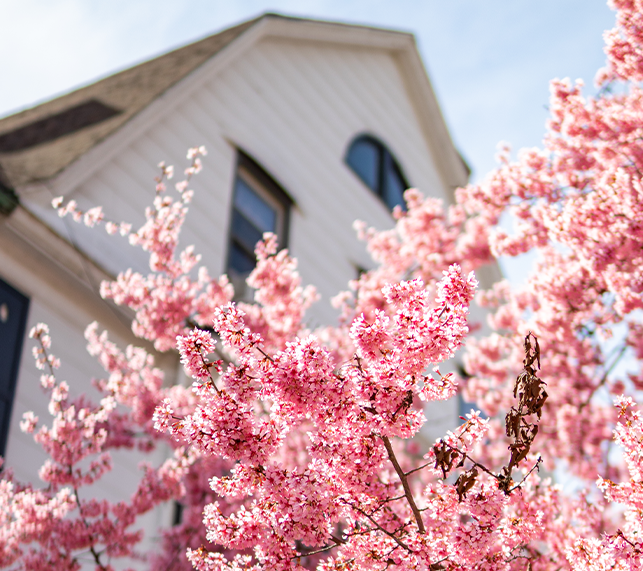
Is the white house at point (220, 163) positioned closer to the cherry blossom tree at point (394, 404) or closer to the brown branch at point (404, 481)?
the cherry blossom tree at point (394, 404)

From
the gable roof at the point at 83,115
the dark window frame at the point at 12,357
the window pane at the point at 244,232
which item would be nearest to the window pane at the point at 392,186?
the gable roof at the point at 83,115

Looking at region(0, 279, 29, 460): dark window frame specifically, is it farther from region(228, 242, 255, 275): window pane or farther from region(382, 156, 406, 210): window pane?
region(382, 156, 406, 210): window pane

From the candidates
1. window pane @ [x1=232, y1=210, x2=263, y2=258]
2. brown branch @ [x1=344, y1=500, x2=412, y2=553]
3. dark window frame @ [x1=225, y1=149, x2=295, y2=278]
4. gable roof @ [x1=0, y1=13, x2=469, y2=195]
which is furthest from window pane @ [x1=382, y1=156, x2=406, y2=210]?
brown branch @ [x1=344, y1=500, x2=412, y2=553]

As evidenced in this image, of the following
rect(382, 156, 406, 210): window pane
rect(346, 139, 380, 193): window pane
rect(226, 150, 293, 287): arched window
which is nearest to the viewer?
rect(226, 150, 293, 287): arched window

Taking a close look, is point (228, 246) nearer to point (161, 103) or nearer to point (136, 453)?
point (161, 103)

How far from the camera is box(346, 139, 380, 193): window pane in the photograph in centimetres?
1409

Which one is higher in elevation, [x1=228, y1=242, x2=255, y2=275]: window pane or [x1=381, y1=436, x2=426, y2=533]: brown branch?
[x1=228, y1=242, x2=255, y2=275]: window pane

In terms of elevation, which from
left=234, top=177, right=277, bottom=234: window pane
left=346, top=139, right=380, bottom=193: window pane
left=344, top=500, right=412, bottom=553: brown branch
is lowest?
left=344, top=500, right=412, bottom=553: brown branch

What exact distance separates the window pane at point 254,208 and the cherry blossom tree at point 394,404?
172cm

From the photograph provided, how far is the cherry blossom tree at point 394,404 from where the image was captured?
3504 millimetres

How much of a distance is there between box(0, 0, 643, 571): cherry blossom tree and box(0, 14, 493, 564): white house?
537 mm

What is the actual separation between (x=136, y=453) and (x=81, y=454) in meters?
1.91

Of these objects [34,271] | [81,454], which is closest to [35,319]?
[34,271]

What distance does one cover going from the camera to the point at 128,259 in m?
8.45
